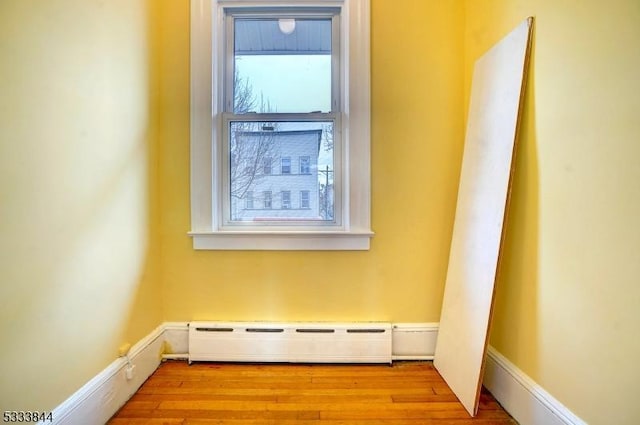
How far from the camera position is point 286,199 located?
2.02 meters

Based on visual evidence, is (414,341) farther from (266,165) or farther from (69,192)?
(69,192)

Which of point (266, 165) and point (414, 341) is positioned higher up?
point (266, 165)

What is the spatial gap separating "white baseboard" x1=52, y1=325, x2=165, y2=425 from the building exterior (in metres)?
0.92

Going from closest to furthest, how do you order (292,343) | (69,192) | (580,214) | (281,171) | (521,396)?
(580,214) < (69,192) < (521,396) < (292,343) < (281,171)

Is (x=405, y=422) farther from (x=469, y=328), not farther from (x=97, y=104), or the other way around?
(x=97, y=104)

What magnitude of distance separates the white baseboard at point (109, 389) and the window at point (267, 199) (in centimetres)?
102

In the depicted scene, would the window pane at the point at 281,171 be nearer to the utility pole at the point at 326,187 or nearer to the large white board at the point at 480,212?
the utility pole at the point at 326,187

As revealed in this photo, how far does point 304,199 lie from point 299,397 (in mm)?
1155

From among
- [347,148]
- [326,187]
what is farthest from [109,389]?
[347,148]

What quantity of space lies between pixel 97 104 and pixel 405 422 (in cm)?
206

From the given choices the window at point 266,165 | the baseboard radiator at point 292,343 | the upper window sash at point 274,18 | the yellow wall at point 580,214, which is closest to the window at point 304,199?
the window at point 266,165

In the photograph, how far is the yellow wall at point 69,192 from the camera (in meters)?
1.00

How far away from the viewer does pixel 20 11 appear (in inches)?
40.4

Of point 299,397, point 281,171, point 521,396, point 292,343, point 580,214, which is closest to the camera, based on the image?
point 580,214
